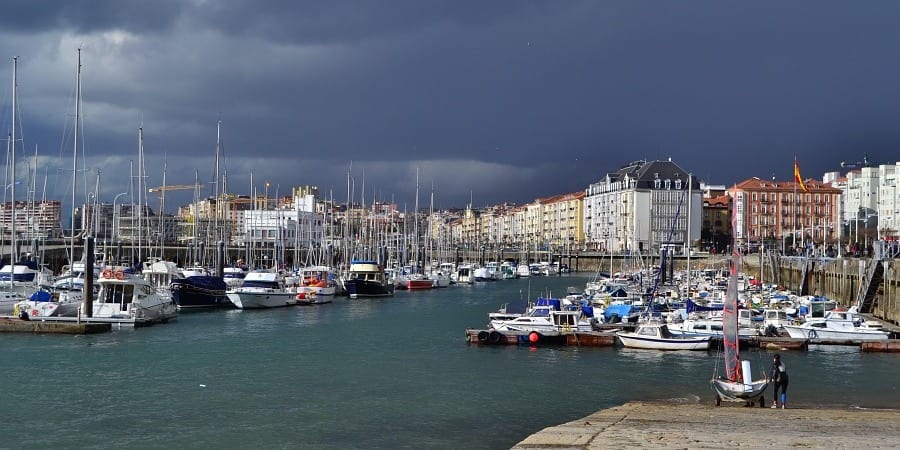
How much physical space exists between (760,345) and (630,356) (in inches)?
314

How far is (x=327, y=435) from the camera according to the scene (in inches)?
1207

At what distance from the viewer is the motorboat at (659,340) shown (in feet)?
170

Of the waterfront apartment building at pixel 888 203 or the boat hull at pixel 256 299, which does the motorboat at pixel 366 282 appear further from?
the waterfront apartment building at pixel 888 203

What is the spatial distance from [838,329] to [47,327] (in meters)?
45.0

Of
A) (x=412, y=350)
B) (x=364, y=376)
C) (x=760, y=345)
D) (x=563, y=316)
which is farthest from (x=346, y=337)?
(x=760, y=345)

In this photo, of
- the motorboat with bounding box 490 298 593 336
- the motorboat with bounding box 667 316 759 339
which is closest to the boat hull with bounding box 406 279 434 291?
the motorboat with bounding box 490 298 593 336

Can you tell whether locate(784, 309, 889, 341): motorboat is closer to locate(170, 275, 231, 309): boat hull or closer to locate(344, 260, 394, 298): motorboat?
locate(170, 275, 231, 309): boat hull

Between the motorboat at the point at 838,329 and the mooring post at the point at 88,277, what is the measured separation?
132 feet

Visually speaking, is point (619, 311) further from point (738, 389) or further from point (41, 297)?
point (41, 297)

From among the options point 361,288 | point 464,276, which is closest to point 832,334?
point 361,288

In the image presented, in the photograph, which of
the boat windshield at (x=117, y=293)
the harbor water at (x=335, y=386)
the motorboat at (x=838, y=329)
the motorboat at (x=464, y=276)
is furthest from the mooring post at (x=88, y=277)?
the motorboat at (x=464, y=276)

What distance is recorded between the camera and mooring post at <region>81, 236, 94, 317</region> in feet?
188

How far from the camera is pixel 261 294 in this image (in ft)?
270

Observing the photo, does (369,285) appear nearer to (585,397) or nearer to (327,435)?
(585,397)
